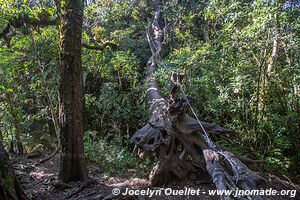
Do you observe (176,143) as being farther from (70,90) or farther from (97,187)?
(70,90)

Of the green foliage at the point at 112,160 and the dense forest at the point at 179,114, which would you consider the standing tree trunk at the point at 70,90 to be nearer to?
the dense forest at the point at 179,114

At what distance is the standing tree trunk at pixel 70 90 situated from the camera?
4184mm

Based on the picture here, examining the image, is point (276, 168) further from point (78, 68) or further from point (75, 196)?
point (78, 68)

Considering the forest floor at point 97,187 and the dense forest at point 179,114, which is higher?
the dense forest at point 179,114

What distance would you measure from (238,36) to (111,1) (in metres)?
9.03

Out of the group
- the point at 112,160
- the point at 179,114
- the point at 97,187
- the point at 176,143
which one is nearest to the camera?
the point at 179,114

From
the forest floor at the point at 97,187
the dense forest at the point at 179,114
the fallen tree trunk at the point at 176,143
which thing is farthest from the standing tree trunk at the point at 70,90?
the fallen tree trunk at the point at 176,143

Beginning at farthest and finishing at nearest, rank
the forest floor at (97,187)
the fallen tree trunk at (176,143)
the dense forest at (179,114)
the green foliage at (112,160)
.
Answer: the green foliage at (112,160), the fallen tree trunk at (176,143), the dense forest at (179,114), the forest floor at (97,187)

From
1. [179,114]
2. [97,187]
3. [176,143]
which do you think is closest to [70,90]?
[97,187]

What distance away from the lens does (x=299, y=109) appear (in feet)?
15.5

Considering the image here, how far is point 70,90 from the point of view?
4.22 metres

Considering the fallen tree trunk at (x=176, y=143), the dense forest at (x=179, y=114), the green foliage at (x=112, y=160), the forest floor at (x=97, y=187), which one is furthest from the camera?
the green foliage at (x=112, y=160)

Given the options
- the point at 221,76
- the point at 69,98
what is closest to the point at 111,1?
the point at 221,76

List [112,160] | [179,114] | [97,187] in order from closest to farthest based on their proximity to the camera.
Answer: [179,114], [97,187], [112,160]
